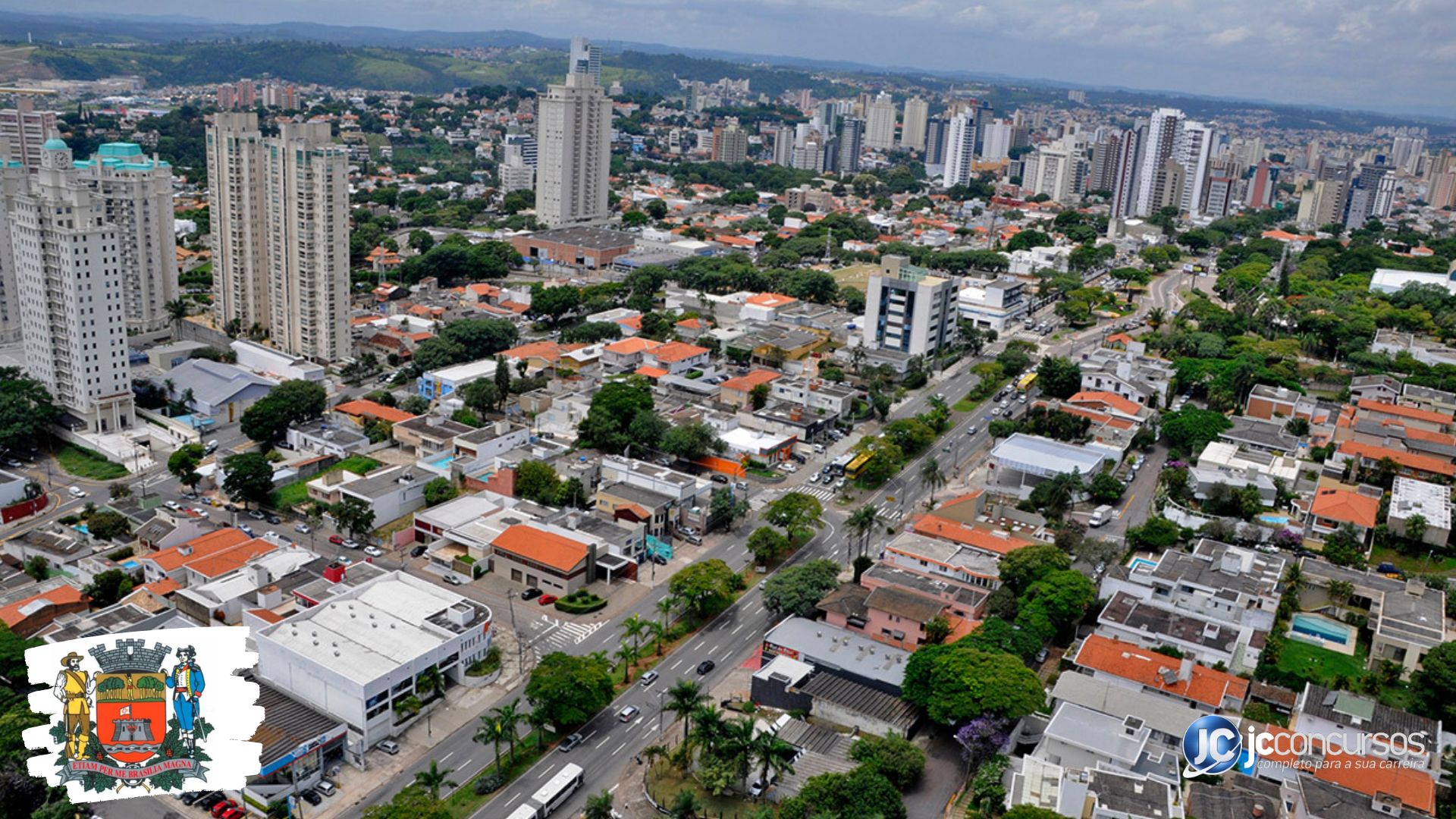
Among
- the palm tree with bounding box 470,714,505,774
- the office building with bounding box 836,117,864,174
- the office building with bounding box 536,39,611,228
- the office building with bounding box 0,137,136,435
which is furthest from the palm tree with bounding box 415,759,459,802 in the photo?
→ the office building with bounding box 836,117,864,174

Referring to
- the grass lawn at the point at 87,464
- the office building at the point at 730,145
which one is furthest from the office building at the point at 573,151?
the grass lawn at the point at 87,464

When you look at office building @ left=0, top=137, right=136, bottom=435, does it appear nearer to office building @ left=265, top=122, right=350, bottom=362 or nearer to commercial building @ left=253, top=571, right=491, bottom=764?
office building @ left=265, top=122, right=350, bottom=362

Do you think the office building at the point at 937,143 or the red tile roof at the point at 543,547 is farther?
the office building at the point at 937,143

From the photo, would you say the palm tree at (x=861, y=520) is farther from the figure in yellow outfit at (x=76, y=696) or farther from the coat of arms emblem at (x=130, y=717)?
the figure in yellow outfit at (x=76, y=696)

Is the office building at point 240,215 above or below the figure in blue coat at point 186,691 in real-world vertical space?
above

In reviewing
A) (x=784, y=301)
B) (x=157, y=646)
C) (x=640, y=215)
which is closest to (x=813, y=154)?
(x=640, y=215)

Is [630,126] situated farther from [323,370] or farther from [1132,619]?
[1132,619]
